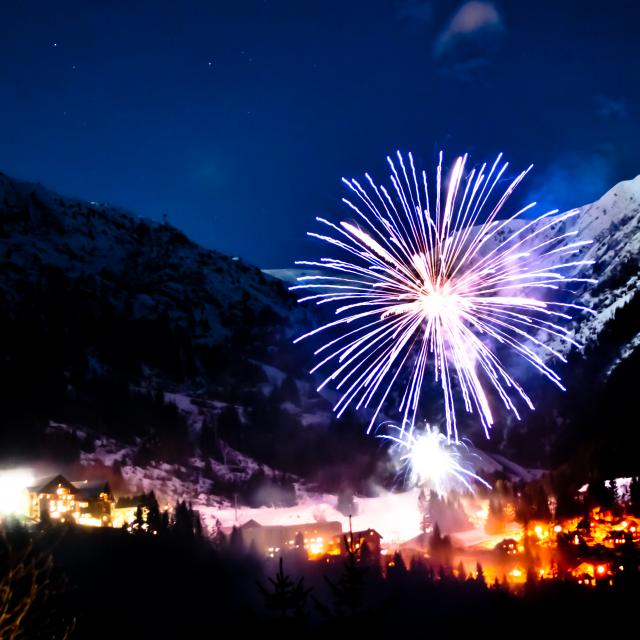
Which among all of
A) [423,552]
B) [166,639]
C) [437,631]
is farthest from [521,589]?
[166,639]

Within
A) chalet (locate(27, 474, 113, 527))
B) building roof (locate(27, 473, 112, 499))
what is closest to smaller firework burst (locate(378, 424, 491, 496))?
chalet (locate(27, 474, 113, 527))

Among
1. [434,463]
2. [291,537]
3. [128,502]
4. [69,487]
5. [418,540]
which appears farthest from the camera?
[418,540]

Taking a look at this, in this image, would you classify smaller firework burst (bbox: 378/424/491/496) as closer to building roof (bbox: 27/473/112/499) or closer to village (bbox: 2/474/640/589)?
village (bbox: 2/474/640/589)

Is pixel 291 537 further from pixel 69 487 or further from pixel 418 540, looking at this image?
pixel 69 487

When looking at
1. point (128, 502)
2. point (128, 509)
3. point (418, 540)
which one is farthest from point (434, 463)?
point (128, 509)

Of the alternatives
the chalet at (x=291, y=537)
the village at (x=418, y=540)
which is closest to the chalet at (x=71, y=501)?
the village at (x=418, y=540)
